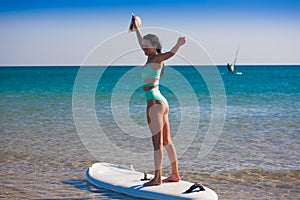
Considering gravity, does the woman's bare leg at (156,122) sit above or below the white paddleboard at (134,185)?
above

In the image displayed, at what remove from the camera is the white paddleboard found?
18.7ft

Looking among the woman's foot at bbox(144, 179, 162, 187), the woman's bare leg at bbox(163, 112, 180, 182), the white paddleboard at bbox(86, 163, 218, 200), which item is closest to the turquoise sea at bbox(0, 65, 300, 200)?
the white paddleboard at bbox(86, 163, 218, 200)

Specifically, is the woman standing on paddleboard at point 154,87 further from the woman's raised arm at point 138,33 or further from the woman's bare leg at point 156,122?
the woman's raised arm at point 138,33

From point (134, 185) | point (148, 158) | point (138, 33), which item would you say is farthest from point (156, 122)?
point (148, 158)

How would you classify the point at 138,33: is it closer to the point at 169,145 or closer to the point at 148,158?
the point at 169,145

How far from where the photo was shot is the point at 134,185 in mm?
6168

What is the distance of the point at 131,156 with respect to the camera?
8.79 m

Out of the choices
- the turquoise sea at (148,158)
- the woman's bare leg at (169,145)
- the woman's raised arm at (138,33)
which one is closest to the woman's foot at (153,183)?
the woman's bare leg at (169,145)

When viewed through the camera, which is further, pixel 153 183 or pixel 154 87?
pixel 153 183

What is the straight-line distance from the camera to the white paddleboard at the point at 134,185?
5707mm

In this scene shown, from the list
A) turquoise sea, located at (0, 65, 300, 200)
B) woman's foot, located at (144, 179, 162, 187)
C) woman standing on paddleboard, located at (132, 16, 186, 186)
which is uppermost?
woman standing on paddleboard, located at (132, 16, 186, 186)

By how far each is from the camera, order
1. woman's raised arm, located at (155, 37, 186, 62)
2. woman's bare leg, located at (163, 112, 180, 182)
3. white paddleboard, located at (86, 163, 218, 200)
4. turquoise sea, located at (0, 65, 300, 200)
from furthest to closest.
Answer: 1. turquoise sea, located at (0, 65, 300, 200)
2. woman's bare leg, located at (163, 112, 180, 182)
3. white paddleboard, located at (86, 163, 218, 200)
4. woman's raised arm, located at (155, 37, 186, 62)

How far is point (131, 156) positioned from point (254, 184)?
9.31ft

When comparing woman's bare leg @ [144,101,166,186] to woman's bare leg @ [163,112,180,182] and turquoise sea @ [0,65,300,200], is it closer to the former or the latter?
woman's bare leg @ [163,112,180,182]
